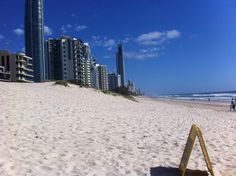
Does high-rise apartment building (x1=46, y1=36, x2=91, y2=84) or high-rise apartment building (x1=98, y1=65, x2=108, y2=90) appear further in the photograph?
high-rise apartment building (x1=98, y1=65, x2=108, y2=90)

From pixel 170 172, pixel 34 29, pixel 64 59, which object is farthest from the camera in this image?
pixel 34 29

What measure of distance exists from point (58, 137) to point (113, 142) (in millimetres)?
1517

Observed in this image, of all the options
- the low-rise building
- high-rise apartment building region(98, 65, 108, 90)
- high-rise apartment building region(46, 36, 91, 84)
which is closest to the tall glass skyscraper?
high-rise apartment building region(46, 36, 91, 84)

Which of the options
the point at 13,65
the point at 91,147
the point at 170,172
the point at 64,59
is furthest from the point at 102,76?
the point at 170,172

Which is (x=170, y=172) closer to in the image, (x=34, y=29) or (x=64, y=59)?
(x=64, y=59)

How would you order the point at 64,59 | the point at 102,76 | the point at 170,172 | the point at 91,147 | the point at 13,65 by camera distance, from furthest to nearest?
the point at 102,76 → the point at 64,59 → the point at 13,65 → the point at 91,147 → the point at 170,172

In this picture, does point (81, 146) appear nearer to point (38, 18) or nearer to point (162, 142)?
point (162, 142)

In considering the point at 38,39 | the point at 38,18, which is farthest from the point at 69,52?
the point at 38,18

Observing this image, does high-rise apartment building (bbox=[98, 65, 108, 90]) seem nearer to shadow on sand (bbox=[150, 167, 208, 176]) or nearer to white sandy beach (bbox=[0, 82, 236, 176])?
white sandy beach (bbox=[0, 82, 236, 176])

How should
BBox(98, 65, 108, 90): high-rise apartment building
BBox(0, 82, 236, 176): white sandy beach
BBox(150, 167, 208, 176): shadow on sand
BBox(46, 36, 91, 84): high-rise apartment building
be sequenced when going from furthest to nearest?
BBox(98, 65, 108, 90): high-rise apartment building → BBox(46, 36, 91, 84): high-rise apartment building → BBox(0, 82, 236, 176): white sandy beach → BBox(150, 167, 208, 176): shadow on sand

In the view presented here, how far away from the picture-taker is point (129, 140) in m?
10.3

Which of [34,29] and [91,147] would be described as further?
[34,29]

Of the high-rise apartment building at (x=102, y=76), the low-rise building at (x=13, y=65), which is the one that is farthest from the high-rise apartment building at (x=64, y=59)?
the high-rise apartment building at (x=102, y=76)

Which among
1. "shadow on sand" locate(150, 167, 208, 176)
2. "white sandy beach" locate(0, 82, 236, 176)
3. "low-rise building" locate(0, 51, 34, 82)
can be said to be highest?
"low-rise building" locate(0, 51, 34, 82)
